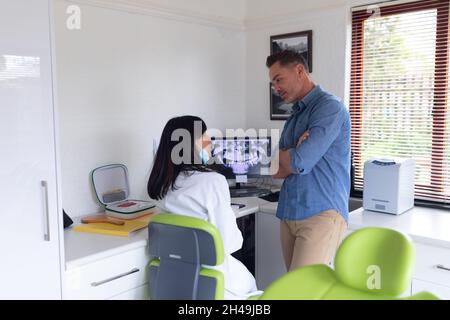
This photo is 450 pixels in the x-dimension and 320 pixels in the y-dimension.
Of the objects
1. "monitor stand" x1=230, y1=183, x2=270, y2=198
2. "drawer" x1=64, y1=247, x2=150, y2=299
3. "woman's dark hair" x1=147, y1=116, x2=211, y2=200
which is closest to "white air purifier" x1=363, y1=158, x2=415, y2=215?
"monitor stand" x1=230, y1=183, x2=270, y2=198

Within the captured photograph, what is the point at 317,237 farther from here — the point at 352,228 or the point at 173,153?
the point at 173,153

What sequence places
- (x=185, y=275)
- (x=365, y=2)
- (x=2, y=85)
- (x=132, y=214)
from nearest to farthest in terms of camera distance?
(x=2, y=85) < (x=185, y=275) < (x=132, y=214) < (x=365, y=2)

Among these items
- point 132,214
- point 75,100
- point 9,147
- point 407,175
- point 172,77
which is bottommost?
point 132,214

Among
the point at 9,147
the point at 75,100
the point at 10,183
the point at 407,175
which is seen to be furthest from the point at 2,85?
the point at 407,175

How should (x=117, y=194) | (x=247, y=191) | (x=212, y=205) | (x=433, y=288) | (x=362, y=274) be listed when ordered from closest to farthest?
(x=362, y=274), (x=212, y=205), (x=433, y=288), (x=117, y=194), (x=247, y=191)

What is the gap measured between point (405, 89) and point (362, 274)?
1878mm

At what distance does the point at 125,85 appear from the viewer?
257 centimetres

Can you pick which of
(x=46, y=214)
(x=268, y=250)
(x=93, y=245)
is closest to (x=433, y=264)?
(x=268, y=250)

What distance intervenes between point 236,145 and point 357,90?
90 centimetres

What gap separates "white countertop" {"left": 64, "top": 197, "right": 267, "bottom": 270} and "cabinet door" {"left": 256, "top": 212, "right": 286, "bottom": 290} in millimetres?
867

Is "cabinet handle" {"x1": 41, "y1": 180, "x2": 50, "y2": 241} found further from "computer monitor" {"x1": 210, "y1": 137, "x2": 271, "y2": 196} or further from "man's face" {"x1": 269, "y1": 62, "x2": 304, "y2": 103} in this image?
"computer monitor" {"x1": 210, "y1": 137, "x2": 271, "y2": 196}

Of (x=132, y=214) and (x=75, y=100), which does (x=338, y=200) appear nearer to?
(x=132, y=214)

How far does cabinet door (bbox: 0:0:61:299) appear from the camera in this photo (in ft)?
5.05

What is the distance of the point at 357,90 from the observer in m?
2.87
